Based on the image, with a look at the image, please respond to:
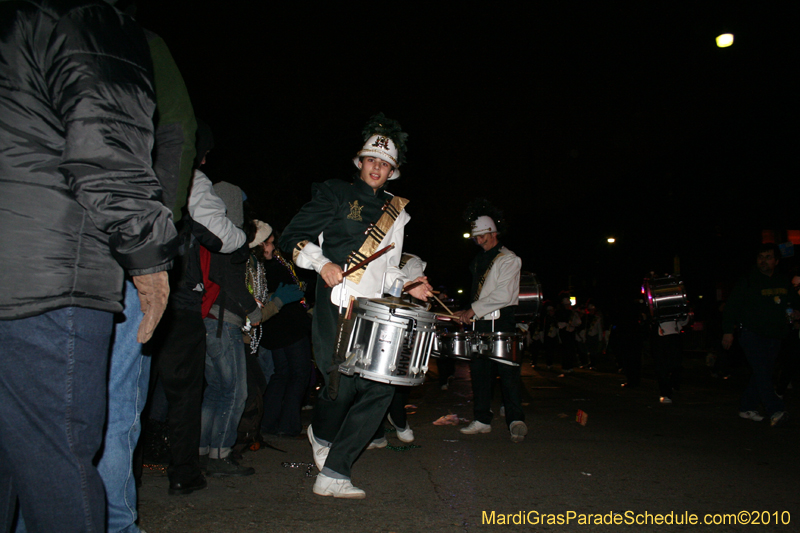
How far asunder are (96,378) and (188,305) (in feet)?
5.76

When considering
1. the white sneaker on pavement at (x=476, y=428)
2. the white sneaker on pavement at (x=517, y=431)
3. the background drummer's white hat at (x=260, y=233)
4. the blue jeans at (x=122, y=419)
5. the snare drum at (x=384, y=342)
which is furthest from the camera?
the white sneaker on pavement at (x=476, y=428)

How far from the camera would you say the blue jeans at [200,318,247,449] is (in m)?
4.02

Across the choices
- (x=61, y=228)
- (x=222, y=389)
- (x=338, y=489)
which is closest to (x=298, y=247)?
(x=222, y=389)

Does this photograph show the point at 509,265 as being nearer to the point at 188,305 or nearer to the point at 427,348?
the point at 427,348

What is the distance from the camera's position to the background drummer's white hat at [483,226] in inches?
262

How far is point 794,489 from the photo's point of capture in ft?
12.7

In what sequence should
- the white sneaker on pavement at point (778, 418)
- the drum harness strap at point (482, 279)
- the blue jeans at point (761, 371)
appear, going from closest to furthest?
1. the drum harness strap at point (482, 279)
2. the white sneaker on pavement at point (778, 418)
3. the blue jeans at point (761, 371)

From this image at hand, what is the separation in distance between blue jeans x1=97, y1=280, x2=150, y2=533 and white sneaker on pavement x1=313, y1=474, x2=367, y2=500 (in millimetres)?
1291

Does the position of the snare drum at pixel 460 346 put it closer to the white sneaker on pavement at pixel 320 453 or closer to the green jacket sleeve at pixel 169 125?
the white sneaker on pavement at pixel 320 453

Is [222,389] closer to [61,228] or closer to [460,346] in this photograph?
[61,228]

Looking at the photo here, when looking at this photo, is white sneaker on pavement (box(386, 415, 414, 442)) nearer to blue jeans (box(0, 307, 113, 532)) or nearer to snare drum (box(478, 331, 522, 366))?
snare drum (box(478, 331, 522, 366))

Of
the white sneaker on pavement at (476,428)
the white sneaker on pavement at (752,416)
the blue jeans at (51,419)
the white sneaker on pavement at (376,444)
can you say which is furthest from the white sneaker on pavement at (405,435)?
the white sneaker on pavement at (752,416)

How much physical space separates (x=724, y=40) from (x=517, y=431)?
9.15 m

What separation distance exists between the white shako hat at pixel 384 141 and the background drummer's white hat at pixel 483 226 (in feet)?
8.61
